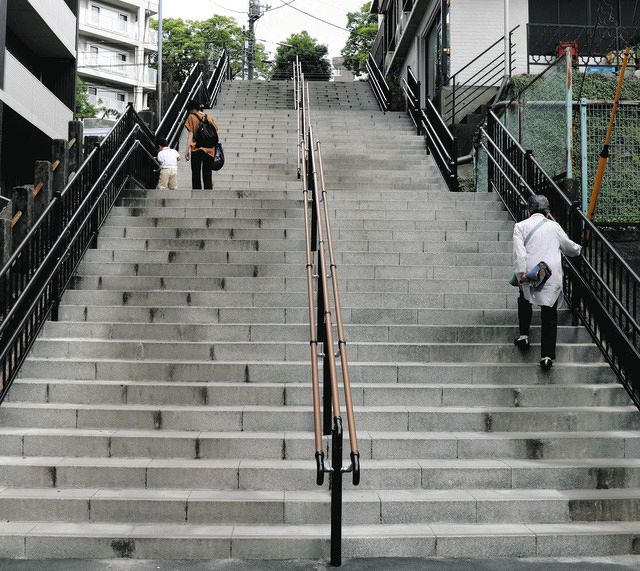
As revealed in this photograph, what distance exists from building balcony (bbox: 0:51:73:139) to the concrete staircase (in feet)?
32.5

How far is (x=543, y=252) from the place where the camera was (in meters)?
6.19

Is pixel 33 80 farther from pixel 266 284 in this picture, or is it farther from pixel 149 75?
pixel 149 75

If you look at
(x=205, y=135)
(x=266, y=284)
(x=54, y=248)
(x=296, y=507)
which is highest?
(x=205, y=135)

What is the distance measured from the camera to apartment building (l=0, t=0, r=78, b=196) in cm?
1689

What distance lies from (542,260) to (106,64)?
1948 inches

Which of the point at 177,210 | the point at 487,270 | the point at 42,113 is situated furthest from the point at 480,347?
the point at 42,113

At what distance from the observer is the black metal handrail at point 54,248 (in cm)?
605

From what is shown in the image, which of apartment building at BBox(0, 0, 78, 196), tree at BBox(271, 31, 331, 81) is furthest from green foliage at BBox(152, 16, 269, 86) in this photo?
apartment building at BBox(0, 0, 78, 196)

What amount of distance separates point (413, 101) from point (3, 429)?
12.0 metres

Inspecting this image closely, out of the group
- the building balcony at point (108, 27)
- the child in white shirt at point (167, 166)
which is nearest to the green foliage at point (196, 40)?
the building balcony at point (108, 27)

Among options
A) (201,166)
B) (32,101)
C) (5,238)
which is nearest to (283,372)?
(5,238)

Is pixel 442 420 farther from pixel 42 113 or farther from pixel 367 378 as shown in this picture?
pixel 42 113

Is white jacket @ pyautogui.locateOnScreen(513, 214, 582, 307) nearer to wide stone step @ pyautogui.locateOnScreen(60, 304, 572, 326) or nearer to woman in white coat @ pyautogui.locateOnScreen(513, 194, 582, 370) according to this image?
woman in white coat @ pyautogui.locateOnScreen(513, 194, 582, 370)

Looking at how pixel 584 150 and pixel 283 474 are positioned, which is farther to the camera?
A: pixel 584 150
